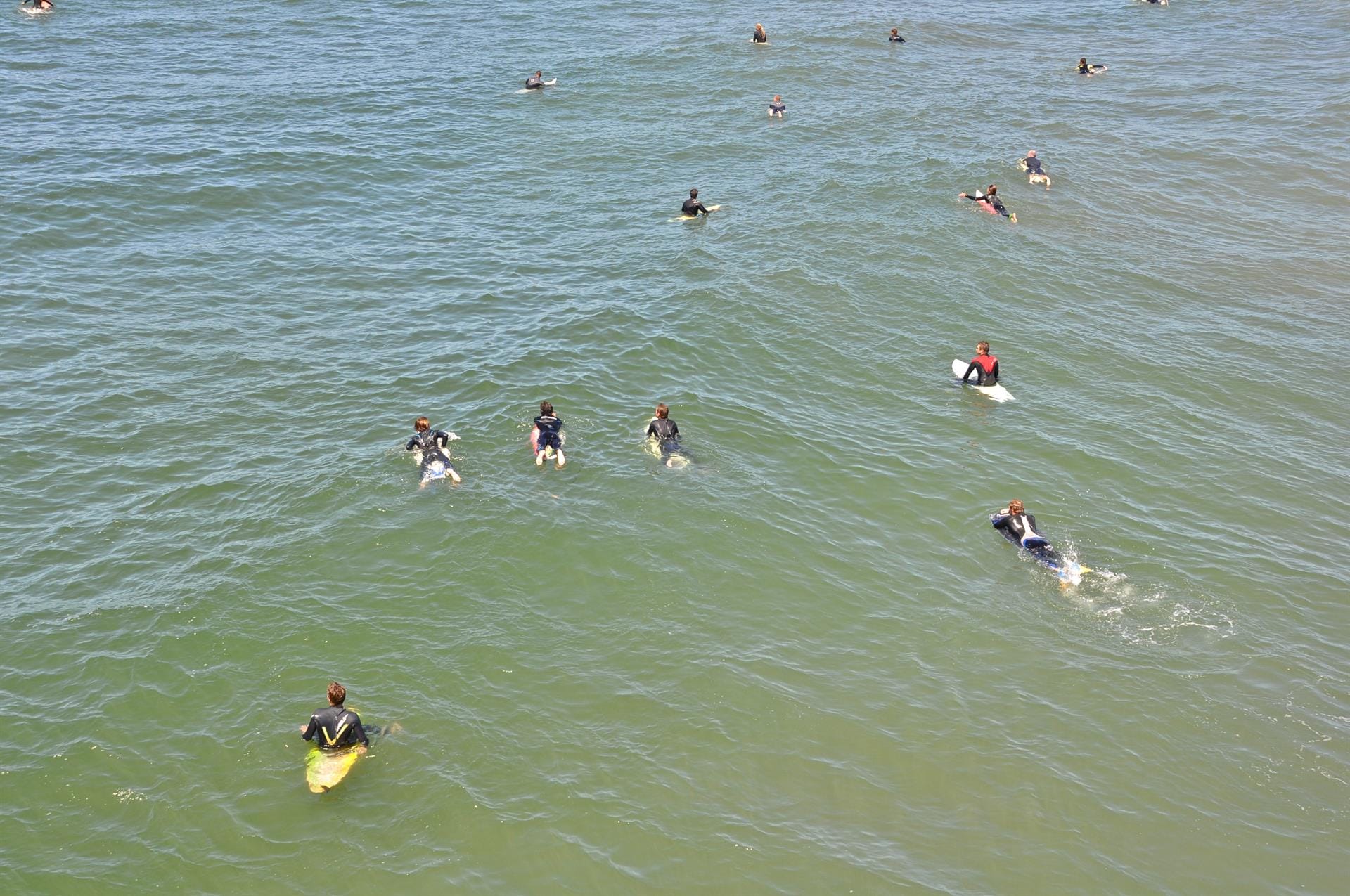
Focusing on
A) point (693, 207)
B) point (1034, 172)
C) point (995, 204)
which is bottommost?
point (693, 207)

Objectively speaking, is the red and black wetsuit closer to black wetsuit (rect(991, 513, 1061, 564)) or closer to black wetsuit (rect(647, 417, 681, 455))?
black wetsuit (rect(991, 513, 1061, 564))

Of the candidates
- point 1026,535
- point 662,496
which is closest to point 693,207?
point 662,496

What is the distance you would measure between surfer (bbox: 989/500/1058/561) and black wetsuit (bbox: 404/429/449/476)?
40.3ft

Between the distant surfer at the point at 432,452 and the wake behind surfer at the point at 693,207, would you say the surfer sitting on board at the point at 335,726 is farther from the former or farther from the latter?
the wake behind surfer at the point at 693,207

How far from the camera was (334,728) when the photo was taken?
15.9m

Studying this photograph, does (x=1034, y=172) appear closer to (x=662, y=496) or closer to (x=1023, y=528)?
(x=1023, y=528)

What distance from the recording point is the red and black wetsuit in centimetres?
2692

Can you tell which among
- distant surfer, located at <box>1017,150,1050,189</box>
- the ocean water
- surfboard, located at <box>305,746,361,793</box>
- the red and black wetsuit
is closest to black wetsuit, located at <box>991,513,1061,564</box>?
the ocean water

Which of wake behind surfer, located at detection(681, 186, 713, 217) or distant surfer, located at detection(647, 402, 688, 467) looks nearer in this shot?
distant surfer, located at detection(647, 402, 688, 467)

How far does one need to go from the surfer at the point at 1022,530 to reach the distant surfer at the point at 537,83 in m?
34.3

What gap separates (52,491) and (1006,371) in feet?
78.6

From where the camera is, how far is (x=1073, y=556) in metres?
21.2

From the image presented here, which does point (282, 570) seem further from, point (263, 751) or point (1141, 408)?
point (1141, 408)

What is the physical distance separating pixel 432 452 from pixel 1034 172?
27.5 meters
